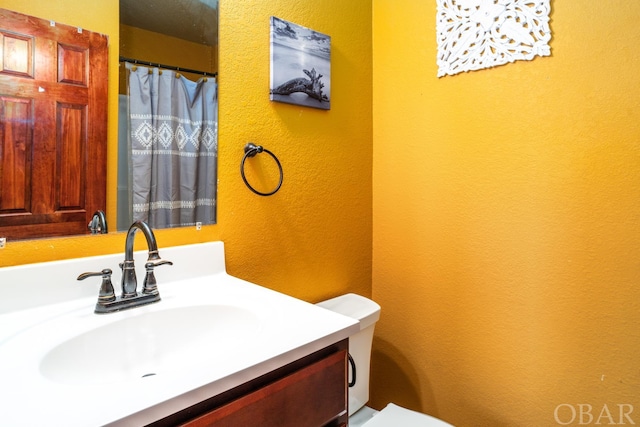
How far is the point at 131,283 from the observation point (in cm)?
86

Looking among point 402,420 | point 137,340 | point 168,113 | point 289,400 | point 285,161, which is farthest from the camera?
point 285,161

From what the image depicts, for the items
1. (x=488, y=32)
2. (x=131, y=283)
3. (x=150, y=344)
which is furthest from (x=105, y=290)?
(x=488, y=32)

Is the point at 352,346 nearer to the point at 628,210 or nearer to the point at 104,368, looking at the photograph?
the point at 104,368

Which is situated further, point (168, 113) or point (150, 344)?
point (168, 113)

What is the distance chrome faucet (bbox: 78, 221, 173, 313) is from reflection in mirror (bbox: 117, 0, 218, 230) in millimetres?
153

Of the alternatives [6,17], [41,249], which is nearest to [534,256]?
[41,249]

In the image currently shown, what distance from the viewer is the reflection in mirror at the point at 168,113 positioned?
0.98 meters

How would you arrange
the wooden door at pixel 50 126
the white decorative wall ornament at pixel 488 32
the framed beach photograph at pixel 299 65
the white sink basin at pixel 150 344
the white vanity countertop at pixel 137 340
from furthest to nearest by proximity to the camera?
the framed beach photograph at pixel 299 65 → the white decorative wall ornament at pixel 488 32 → the wooden door at pixel 50 126 → the white sink basin at pixel 150 344 → the white vanity countertop at pixel 137 340

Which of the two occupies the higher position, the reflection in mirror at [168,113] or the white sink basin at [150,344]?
the reflection in mirror at [168,113]

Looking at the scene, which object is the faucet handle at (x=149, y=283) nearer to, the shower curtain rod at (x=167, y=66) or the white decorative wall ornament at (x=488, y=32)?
the shower curtain rod at (x=167, y=66)

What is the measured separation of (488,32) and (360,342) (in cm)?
118

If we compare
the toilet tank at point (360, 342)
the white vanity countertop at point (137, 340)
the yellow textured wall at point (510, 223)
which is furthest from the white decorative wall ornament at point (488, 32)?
the white vanity countertop at point (137, 340)

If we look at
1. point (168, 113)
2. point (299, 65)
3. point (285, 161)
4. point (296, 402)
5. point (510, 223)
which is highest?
point (299, 65)

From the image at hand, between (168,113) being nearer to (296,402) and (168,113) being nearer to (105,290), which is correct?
(105,290)
